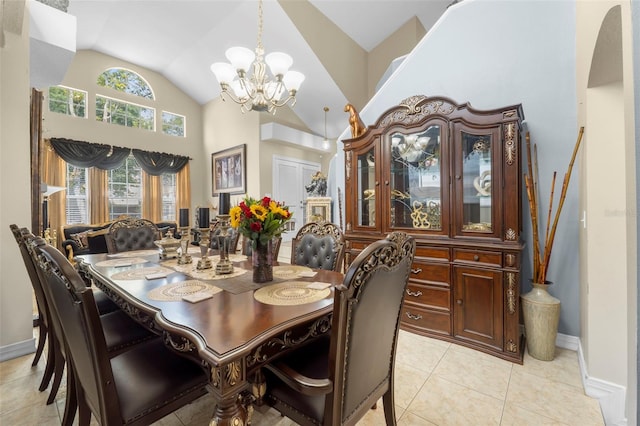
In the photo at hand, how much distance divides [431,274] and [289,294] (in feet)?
5.23

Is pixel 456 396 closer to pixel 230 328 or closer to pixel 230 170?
pixel 230 328

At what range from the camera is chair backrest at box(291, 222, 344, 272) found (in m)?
2.07

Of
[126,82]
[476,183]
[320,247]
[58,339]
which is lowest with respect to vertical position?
[58,339]

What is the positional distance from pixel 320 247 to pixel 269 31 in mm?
4272

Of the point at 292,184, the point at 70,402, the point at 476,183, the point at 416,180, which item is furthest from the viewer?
the point at 292,184

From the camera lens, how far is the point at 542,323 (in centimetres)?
211

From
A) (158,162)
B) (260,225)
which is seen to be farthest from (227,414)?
(158,162)

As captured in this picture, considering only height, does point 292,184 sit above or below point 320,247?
above

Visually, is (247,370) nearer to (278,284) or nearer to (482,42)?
(278,284)

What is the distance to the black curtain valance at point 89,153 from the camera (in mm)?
5449

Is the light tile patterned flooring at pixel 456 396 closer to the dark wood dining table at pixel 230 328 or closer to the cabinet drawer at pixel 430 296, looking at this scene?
the cabinet drawer at pixel 430 296

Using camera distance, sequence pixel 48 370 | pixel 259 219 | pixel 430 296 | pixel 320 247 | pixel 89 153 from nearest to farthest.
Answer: pixel 259 219
pixel 48 370
pixel 320 247
pixel 430 296
pixel 89 153

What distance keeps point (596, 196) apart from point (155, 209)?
768cm

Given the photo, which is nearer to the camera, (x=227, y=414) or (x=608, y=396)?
(x=227, y=414)
